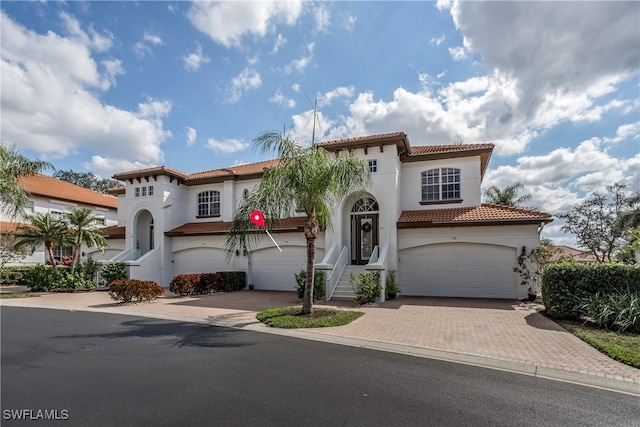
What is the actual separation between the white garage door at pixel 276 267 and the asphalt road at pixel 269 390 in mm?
10967

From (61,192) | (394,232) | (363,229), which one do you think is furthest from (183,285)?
(61,192)

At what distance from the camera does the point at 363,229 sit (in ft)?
57.4

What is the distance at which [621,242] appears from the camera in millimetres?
22203

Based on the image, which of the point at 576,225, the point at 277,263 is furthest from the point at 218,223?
the point at 576,225

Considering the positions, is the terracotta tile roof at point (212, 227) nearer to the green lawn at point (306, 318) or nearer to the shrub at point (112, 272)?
the shrub at point (112, 272)

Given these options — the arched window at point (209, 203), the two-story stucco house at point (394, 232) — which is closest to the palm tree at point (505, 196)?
the two-story stucco house at point (394, 232)

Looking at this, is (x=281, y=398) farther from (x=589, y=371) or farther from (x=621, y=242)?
(x=621, y=242)

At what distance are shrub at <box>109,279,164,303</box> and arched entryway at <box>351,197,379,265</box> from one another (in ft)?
31.3

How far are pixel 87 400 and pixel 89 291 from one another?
683 inches

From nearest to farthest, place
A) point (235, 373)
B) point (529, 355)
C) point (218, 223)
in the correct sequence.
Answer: point (235, 373), point (529, 355), point (218, 223)

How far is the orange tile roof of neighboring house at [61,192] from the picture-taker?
1098 inches

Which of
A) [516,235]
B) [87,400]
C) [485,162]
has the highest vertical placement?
[485,162]

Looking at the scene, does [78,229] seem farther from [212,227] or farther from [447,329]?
Result: [447,329]

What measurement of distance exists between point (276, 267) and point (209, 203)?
7.33 meters
